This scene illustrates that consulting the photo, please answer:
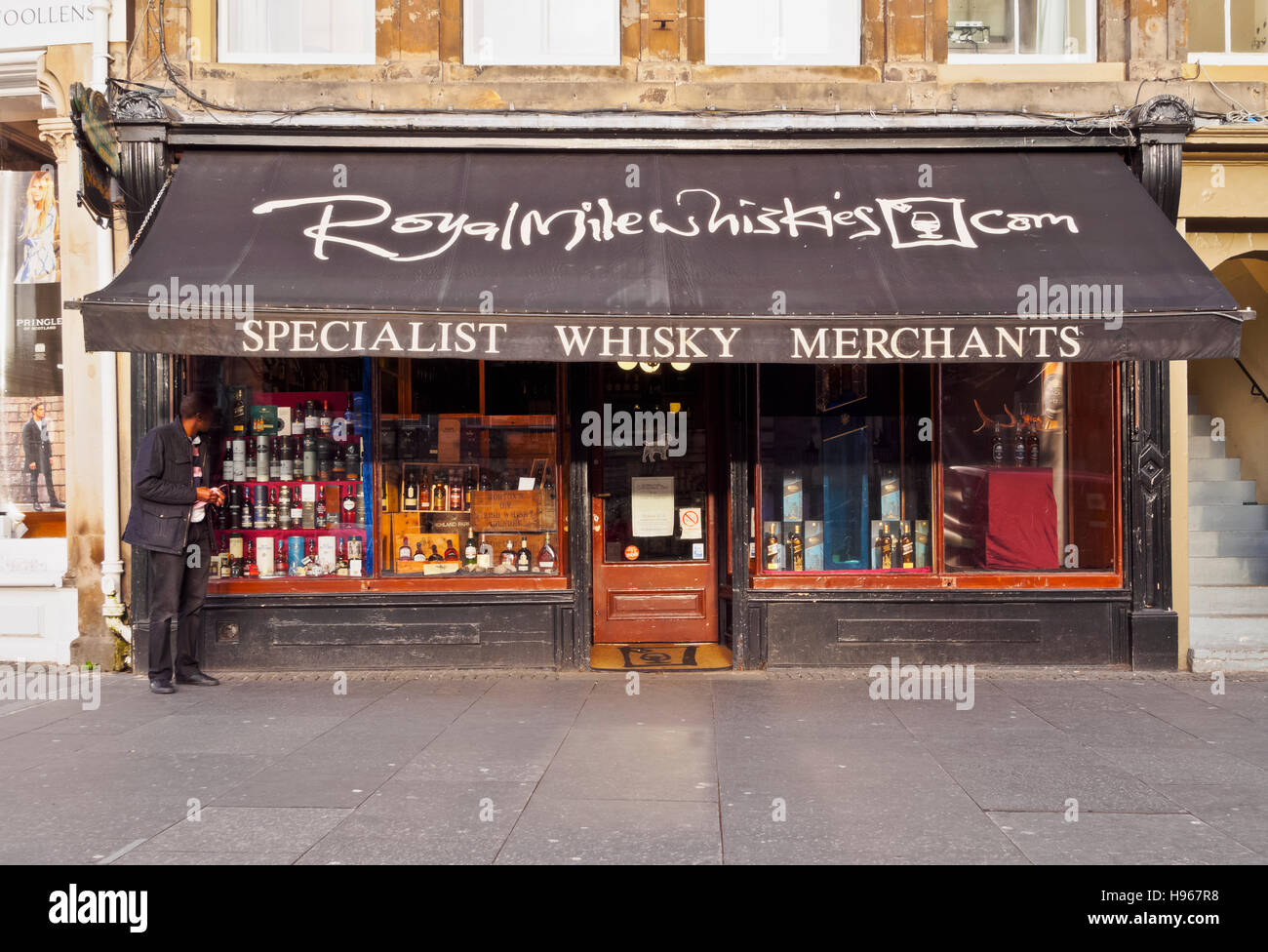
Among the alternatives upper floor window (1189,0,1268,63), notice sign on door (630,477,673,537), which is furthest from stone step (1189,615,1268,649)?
upper floor window (1189,0,1268,63)

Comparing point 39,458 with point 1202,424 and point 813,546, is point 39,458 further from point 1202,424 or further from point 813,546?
point 1202,424

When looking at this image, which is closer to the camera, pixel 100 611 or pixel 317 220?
pixel 317 220

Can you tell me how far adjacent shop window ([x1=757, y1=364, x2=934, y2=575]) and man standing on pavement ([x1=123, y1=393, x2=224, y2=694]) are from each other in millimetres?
4554

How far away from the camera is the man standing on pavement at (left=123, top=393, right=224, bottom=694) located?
749 centimetres

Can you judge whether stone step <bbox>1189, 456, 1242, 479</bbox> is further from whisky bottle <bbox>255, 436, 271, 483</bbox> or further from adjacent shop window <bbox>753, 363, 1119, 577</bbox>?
whisky bottle <bbox>255, 436, 271, 483</bbox>

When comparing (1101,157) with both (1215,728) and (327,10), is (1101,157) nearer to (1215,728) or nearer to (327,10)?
(1215,728)

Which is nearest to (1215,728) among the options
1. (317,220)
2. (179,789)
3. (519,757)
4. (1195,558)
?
(1195,558)

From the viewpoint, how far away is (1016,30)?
888 centimetres

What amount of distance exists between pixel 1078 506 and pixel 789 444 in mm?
2537

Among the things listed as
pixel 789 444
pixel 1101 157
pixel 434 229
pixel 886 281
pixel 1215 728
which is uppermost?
pixel 1101 157

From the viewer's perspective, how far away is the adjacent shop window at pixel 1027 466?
28.1 ft

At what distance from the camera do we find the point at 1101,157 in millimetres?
8305

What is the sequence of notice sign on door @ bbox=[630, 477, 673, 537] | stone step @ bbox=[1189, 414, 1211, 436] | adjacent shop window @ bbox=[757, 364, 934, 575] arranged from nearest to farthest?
adjacent shop window @ bbox=[757, 364, 934, 575] → notice sign on door @ bbox=[630, 477, 673, 537] → stone step @ bbox=[1189, 414, 1211, 436]

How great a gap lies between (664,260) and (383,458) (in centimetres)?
317
